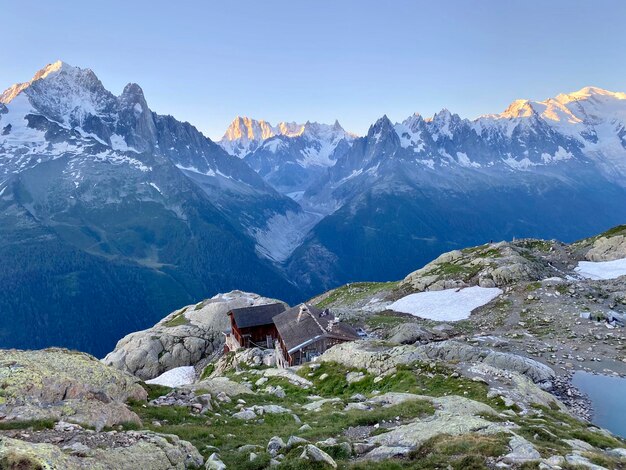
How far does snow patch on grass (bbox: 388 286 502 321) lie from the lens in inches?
2977

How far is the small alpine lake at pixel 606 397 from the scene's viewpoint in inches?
1415

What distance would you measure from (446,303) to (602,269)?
118 ft

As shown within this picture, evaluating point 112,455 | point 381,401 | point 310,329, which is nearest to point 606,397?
point 381,401

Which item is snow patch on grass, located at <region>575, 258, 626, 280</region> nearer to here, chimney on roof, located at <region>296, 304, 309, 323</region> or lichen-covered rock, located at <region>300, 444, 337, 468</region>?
chimney on roof, located at <region>296, 304, 309, 323</region>

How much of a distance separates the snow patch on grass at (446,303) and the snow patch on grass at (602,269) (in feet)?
75.1

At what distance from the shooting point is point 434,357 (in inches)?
1720

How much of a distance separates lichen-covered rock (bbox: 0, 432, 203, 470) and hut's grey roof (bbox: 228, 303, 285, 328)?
59.9 metres

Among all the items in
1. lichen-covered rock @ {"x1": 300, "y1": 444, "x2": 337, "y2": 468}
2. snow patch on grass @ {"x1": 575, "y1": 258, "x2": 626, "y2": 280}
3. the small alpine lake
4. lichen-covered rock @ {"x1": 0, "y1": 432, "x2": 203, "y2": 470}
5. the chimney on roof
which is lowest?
the small alpine lake

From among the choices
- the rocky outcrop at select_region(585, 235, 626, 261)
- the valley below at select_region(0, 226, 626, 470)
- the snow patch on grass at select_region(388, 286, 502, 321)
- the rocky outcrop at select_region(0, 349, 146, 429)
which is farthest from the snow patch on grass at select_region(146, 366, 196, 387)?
the rocky outcrop at select_region(585, 235, 626, 261)

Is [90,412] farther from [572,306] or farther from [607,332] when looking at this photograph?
[572,306]

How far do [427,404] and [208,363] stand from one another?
64476 millimetres

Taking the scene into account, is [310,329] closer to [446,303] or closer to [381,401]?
[381,401]

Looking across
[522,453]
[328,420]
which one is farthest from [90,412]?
[522,453]

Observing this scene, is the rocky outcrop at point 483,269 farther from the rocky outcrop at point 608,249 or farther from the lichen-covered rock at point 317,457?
the lichen-covered rock at point 317,457
